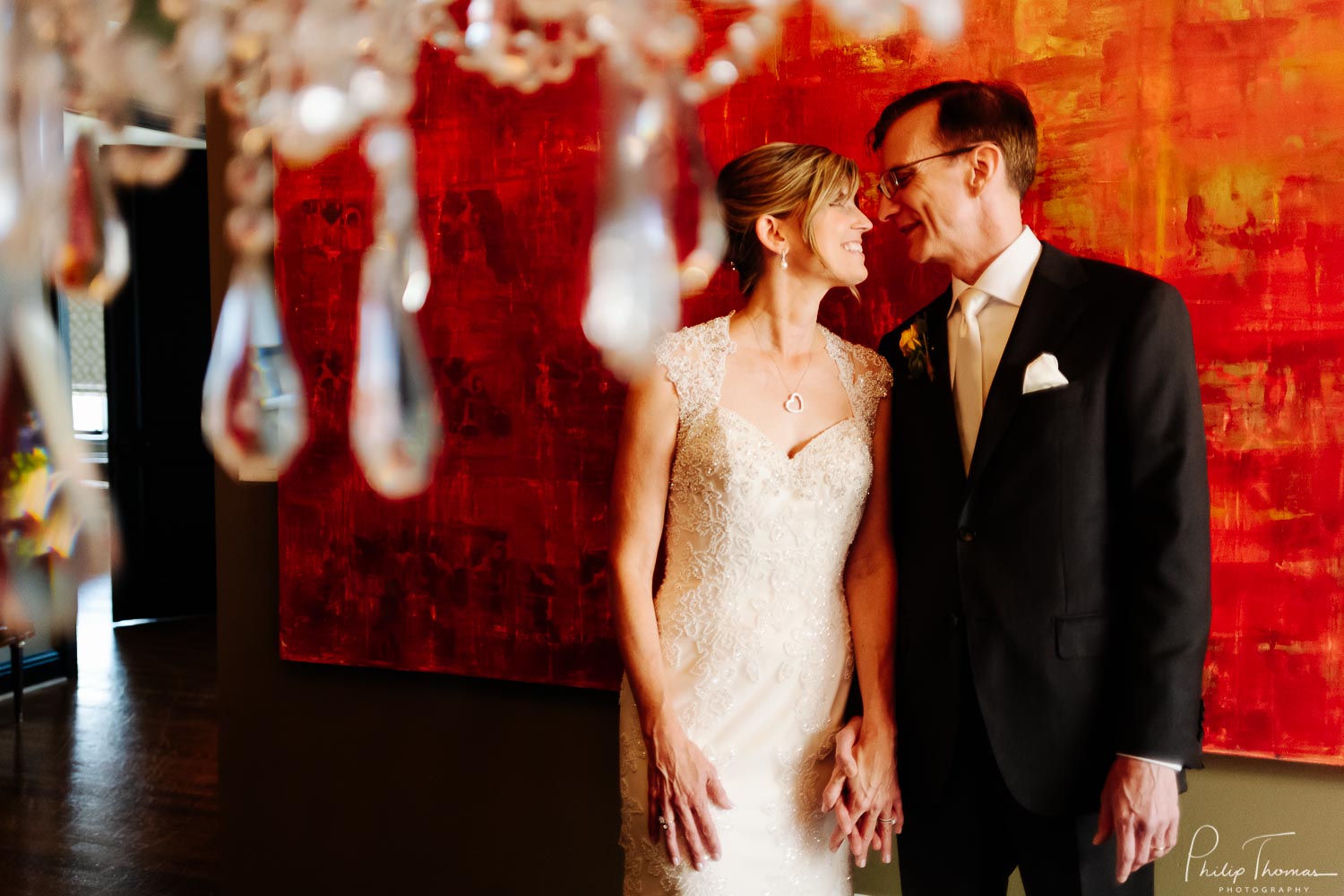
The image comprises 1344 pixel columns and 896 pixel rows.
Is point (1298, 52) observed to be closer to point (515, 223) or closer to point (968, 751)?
point (968, 751)

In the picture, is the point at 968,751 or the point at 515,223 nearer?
the point at 968,751

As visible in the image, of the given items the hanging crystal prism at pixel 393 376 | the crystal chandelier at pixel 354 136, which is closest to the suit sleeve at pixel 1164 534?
the crystal chandelier at pixel 354 136

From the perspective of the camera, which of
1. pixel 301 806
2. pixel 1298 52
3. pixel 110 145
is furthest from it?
pixel 301 806

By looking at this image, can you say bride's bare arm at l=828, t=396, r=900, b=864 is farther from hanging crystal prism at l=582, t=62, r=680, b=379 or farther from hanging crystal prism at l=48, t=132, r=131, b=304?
hanging crystal prism at l=48, t=132, r=131, b=304

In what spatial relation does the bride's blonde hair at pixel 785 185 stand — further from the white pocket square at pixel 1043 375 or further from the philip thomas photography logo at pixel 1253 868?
the philip thomas photography logo at pixel 1253 868

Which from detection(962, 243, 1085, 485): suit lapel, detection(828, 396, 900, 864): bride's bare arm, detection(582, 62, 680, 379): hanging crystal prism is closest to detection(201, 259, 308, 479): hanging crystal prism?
detection(582, 62, 680, 379): hanging crystal prism

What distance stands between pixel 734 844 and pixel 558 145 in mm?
1475

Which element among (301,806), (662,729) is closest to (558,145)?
(662,729)

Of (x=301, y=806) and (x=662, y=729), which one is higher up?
(x=662, y=729)

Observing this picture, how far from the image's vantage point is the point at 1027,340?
1391mm

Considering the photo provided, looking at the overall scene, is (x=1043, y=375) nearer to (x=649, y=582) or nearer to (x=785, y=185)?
(x=785, y=185)

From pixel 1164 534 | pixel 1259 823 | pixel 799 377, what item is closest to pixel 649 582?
pixel 799 377

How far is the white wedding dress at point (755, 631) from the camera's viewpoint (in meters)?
1.55

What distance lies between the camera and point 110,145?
2.01m
